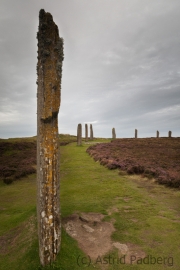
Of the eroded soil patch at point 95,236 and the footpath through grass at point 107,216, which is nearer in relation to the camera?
the footpath through grass at point 107,216

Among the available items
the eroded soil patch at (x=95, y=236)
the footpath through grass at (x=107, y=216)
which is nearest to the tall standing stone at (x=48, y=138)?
the footpath through grass at (x=107, y=216)

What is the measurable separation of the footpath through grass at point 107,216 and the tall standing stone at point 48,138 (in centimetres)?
85

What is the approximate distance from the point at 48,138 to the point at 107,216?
500 cm

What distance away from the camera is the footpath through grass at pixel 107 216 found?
568 cm

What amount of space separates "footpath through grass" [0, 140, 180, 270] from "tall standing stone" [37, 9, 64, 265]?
85 cm

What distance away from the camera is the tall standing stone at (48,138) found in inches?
208

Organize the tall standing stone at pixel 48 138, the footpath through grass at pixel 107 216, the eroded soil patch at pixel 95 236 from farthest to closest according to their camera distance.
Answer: the eroded soil patch at pixel 95 236
the footpath through grass at pixel 107 216
the tall standing stone at pixel 48 138

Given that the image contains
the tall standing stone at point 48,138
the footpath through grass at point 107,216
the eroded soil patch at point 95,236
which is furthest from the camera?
the eroded soil patch at point 95,236

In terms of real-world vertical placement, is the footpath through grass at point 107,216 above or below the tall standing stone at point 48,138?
below

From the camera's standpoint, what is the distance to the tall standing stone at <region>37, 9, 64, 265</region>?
5285mm

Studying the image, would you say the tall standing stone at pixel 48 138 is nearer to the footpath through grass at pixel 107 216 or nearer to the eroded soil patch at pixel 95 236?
the footpath through grass at pixel 107 216

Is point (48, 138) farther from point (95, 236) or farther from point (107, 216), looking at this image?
point (107, 216)

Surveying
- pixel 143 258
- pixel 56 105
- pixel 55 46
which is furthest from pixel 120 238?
pixel 55 46

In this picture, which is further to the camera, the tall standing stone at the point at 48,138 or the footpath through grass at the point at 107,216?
the footpath through grass at the point at 107,216
